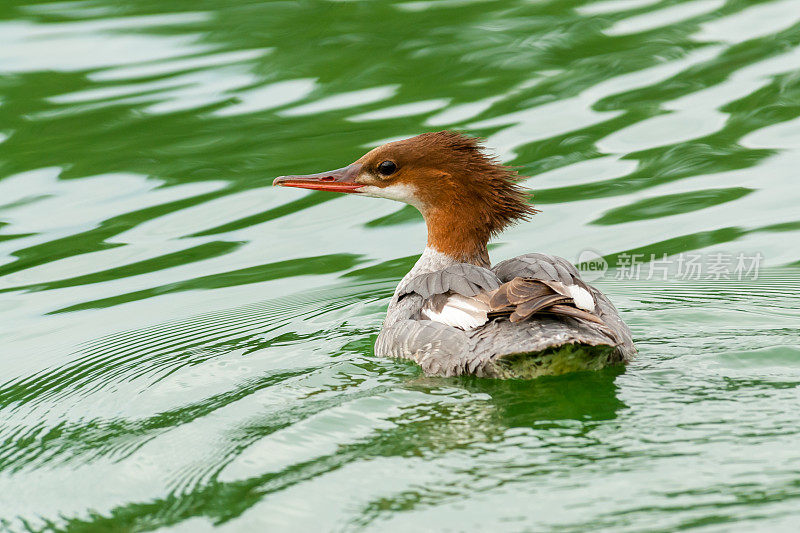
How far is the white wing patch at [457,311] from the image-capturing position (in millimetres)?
6191

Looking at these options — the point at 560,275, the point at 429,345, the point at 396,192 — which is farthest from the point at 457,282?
the point at 396,192

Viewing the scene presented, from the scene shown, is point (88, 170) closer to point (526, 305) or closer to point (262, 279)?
point (262, 279)

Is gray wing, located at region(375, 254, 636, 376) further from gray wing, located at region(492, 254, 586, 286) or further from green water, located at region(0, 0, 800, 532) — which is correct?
green water, located at region(0, 0, 800, 532)

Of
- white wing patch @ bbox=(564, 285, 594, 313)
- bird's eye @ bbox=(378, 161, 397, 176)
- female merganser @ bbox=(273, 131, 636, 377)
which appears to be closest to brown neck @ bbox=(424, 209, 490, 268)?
female merganser @ bbox=(273, 131, 636, 377)

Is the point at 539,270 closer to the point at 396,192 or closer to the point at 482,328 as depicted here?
the point at 482,328

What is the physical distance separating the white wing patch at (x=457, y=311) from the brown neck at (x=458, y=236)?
0.79 meters

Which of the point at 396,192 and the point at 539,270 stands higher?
the point at 396,192

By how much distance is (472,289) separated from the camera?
21.0 ft

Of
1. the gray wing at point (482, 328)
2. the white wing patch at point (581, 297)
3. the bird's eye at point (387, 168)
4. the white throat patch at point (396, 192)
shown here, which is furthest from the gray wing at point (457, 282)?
the bird's eye at point (387, 168)

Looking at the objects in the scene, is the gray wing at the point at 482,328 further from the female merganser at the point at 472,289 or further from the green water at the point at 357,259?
the green water at the point at 357,259

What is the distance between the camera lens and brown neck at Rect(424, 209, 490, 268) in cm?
733

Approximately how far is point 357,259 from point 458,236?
161 centimetres

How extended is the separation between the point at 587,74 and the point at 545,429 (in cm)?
707

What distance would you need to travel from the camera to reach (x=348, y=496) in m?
4.67
